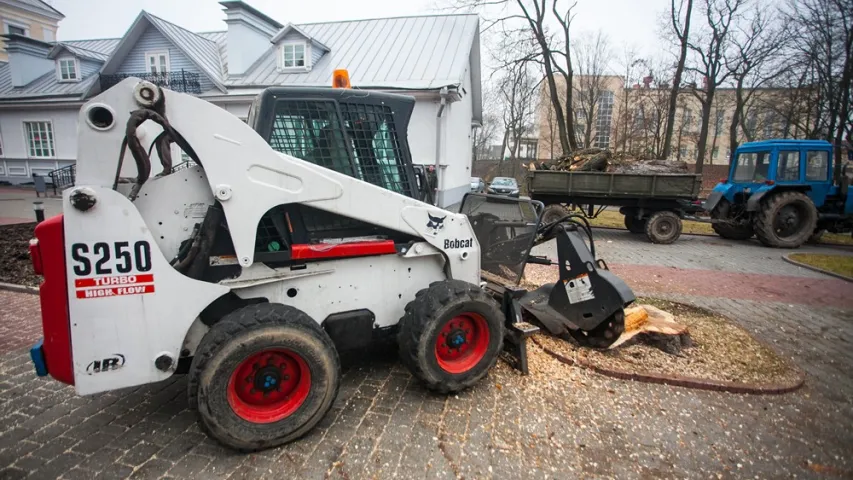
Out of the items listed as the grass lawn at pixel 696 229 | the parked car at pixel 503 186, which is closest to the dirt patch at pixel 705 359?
the grass lawn at pixel 696 229

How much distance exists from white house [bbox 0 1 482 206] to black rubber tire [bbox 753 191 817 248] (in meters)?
9.47

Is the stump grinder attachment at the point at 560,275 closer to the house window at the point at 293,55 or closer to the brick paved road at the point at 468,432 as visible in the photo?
the brick paved road at the point at 468,432

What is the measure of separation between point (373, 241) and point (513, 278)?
1.75 meters

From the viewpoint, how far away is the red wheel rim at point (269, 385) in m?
2.71

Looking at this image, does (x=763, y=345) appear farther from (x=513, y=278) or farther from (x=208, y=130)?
(x=208, y=130)

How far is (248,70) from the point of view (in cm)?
1816

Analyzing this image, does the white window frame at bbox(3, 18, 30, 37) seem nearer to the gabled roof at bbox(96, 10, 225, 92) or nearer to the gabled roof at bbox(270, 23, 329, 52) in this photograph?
the gabled roof at bbox(96, 10, 225, 92)

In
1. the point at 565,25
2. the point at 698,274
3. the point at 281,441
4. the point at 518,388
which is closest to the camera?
the point at 281,441

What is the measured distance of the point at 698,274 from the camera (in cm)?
780

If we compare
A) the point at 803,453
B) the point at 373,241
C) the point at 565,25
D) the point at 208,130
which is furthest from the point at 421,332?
the point at 565,25

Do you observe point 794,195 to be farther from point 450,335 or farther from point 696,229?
point 450,335

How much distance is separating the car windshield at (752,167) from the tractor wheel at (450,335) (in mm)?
11157

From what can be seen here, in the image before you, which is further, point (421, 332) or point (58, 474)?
point (421, 332)

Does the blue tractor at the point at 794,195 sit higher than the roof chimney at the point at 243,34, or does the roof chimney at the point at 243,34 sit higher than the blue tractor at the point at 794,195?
the roof chimney at the point at 243,34
